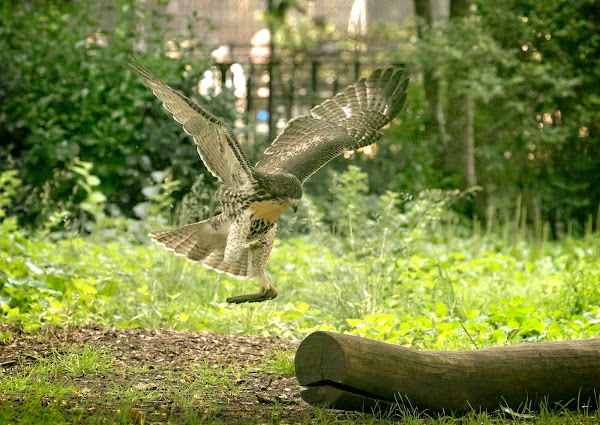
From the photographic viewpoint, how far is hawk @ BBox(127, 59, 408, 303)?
4.25m

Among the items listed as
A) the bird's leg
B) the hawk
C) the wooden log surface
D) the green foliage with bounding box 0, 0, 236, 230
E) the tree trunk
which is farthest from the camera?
the tree trunk

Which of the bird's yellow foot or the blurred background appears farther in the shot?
the blurred background

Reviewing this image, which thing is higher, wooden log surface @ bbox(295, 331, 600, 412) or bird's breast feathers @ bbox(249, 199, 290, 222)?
bird's breast feathers @ bbox(249, 199, 290, 222)

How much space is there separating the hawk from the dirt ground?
1.44 ft

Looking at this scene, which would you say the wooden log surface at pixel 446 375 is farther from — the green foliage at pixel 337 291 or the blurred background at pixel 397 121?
the blurred background at pixel 397 121

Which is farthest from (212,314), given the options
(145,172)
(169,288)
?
(145,172)

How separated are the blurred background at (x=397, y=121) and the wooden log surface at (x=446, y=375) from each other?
4.63 meters

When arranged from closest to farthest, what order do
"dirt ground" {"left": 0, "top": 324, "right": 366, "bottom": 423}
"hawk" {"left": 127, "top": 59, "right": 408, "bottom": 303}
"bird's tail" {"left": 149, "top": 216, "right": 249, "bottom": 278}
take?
"dirt ground" {"left": 0, "top": 324, "right": 366, "bottom": 423} < "hawk" {"left": 127, "top": 59, "right": 408, "bottom": 303} < "bird's tail" {"left": 149, "top": 216, "right": 249, "bottom": 278}

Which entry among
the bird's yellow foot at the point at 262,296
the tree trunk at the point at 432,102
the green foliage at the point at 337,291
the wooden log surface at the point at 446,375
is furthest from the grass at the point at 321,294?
the tree trunk at the point at 432,102

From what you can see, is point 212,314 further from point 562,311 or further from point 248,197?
point 562,311

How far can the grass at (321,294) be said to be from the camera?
4984 mm

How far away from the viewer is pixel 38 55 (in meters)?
9.36

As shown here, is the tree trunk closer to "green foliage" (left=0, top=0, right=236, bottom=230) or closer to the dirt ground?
"green foliage" (left=0, top=0, right=236, bottom=230)

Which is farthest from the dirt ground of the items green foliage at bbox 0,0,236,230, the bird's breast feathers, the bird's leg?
green foliage at bbox 0,0,236,230
